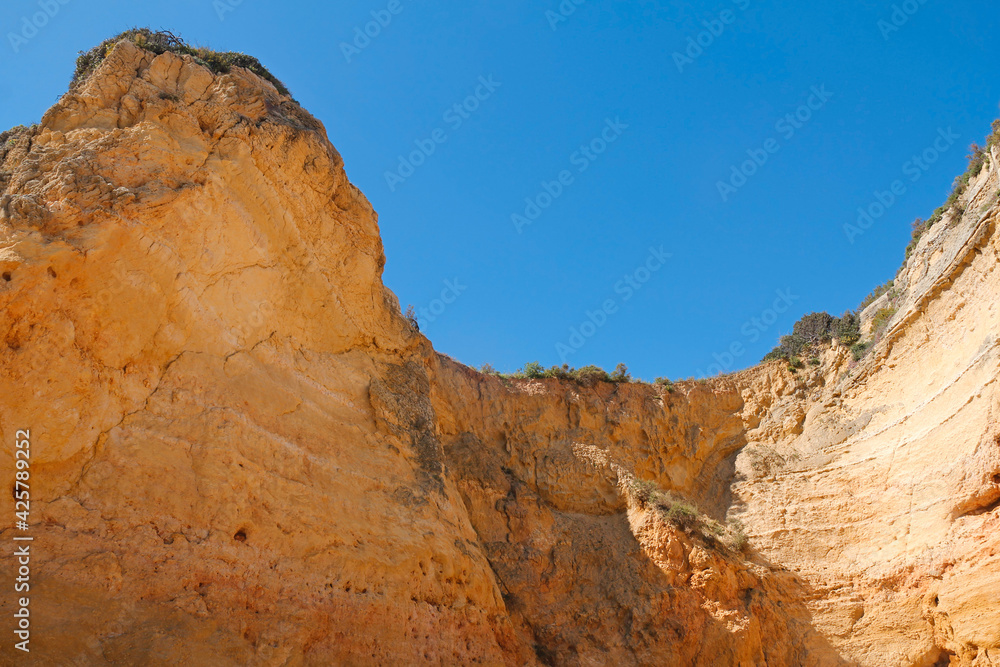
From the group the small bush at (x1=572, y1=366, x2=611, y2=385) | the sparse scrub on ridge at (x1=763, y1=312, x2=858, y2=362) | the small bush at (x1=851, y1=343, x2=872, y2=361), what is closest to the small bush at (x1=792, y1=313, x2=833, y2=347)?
the sparse scrub on ridge at (x1=763, y1=312, x2=858, y2=362)

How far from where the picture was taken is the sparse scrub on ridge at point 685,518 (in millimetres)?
15234

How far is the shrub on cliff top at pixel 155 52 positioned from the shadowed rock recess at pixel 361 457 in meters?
0.50

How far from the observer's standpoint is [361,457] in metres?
12.0

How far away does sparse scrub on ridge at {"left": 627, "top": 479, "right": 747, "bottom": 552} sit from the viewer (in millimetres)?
15234

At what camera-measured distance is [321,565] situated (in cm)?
1020

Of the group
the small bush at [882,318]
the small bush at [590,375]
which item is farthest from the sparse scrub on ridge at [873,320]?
the small bush at [590,375]

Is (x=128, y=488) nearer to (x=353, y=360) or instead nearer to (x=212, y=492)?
(x=212, y=492)

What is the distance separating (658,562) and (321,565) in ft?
25.5

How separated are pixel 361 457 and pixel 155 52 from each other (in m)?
8.28

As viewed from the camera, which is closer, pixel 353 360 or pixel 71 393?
pixel 71 393

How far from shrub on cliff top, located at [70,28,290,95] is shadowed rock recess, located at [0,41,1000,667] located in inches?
19.8

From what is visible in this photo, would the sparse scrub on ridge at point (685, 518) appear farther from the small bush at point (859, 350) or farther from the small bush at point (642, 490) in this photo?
the small bush at point (859, 350)

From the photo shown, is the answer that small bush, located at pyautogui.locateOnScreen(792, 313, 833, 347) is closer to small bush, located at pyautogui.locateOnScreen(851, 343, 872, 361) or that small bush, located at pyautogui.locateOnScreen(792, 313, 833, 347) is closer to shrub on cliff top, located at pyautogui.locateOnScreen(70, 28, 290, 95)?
small bush, located at pyautogui.locateOnScreen(851, 343, 872, 361)

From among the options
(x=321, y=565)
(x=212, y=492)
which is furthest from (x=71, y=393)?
(x=321, y=565)
